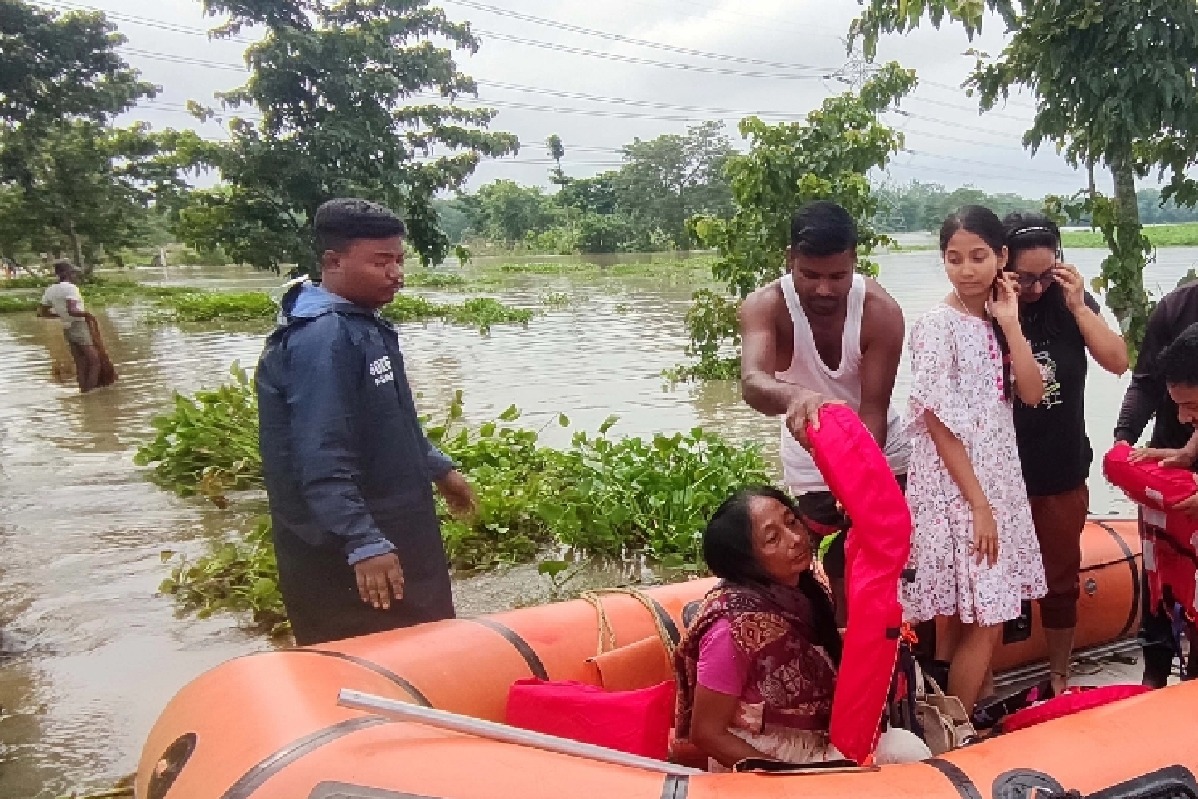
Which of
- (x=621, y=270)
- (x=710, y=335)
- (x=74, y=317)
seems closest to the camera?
(x=710, y=335)

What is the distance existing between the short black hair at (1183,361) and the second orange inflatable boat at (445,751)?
71cm

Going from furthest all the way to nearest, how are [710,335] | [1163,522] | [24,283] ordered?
[24,283] < [710,335] < [1163,522]

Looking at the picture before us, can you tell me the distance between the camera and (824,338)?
2.73 metres

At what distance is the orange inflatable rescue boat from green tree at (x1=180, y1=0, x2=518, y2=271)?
12217 mm

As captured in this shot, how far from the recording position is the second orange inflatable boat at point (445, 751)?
6.19ft

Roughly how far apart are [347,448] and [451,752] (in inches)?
33.8

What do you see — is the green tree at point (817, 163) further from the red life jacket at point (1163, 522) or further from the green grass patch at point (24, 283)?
the green grass patch at point (24, 283)

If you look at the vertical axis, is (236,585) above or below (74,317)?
below

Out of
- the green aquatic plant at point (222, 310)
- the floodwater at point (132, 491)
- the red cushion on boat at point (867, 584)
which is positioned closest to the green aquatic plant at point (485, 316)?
the floodwater at point (132, 491)

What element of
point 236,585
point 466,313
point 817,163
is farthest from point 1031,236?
point 466,313

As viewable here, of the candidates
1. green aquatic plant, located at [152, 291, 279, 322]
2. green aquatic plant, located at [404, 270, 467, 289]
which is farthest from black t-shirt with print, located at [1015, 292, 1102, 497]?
green aquatic plant, located at [404, 270, 467, 289]

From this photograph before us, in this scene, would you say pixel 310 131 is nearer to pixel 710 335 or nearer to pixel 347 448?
pixel 710 335

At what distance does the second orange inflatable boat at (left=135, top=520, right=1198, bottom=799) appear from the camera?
189cm

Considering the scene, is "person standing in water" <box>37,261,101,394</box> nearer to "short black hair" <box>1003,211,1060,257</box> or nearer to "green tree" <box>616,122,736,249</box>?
"short black hair" <box>1003,211,1060,257</box>
